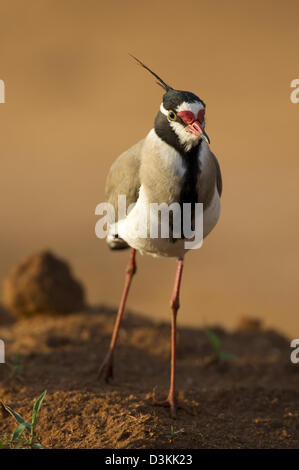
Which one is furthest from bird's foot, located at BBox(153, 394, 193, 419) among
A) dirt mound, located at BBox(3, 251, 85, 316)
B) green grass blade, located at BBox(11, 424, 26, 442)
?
dirt mound, located at BBox(3, 251, 85, 316)

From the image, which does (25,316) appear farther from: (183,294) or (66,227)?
(66,227)

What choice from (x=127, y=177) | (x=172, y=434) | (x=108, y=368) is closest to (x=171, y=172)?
(x=127, y=177)

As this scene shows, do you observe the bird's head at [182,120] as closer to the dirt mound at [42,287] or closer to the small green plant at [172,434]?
the small green plant at [172,434]

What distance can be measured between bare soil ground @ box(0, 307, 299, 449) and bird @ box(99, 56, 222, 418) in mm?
381

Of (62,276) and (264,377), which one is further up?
(62,276)

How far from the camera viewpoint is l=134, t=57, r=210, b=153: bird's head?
3.66 m

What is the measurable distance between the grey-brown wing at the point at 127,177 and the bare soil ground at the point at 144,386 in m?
1.32

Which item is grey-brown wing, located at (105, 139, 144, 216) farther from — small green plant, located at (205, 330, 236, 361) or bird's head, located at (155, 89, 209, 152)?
small green plant, located at (205, 330, 236, 361)

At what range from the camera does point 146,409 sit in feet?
13.1

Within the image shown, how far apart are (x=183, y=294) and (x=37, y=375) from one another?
4.22 metres

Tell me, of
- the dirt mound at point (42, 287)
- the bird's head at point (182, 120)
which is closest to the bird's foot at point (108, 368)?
the dirt mound at point (42, 287)

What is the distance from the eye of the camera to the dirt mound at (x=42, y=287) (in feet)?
21.4
